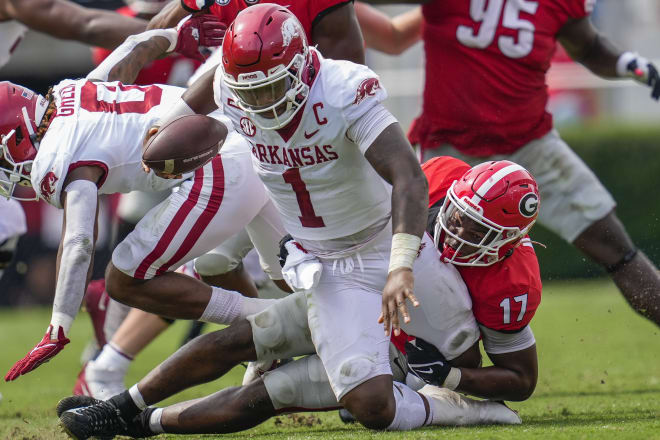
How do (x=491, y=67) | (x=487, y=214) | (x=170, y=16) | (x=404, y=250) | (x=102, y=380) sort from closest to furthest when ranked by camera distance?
(x=404, y=250)
(x=487, y=214)
(x=170, y=16)
(x=102, y=380)
(x=491, y=67)

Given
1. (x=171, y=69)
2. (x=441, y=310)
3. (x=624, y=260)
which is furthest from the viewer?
(x=171, y=69)

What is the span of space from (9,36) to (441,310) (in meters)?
3.11

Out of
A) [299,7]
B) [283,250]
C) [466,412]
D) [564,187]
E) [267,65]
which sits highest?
[267,65]

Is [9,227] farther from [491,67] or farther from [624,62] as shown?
[624,62]

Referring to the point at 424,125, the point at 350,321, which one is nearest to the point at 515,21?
the point at 424,125

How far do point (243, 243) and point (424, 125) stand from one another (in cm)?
142

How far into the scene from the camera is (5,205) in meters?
5.43

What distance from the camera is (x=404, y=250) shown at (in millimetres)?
3588

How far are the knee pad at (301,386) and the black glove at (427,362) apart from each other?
367 millimetres

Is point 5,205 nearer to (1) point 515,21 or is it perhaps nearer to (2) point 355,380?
(2) point 355,380

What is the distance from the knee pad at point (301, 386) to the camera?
13.5 feet

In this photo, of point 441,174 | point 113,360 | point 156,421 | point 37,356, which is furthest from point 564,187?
point 37,356

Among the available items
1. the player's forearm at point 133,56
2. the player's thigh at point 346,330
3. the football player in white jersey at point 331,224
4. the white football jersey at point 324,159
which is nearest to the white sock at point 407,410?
the football player in white jersey at point 331,224

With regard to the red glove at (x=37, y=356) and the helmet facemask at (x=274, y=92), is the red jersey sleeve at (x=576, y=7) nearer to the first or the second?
the helmet facemask at (x=274, y=92)
